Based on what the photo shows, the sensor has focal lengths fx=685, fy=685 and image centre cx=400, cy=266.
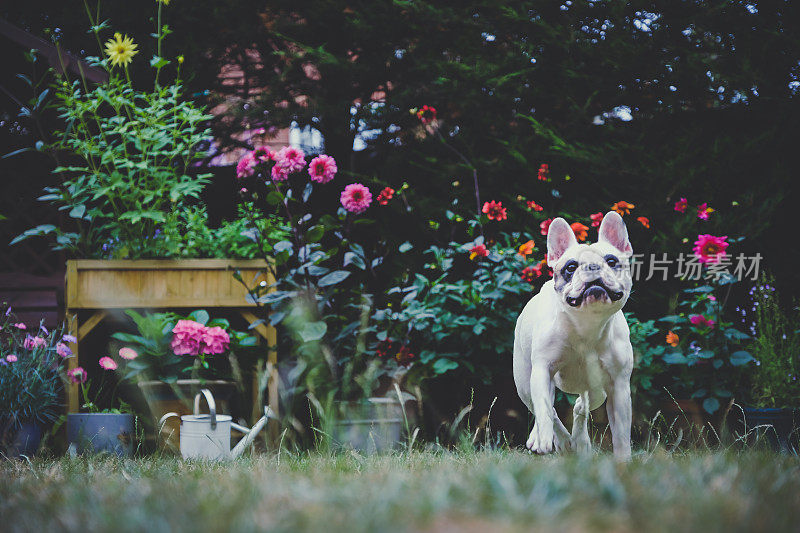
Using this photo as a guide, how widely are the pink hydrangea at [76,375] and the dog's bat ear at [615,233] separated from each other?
280cm

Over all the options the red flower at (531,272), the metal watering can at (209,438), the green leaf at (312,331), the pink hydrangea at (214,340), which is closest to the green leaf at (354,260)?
the green leaf at (312,331)

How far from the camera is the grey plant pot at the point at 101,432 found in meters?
3.56

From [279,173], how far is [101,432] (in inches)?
65.5

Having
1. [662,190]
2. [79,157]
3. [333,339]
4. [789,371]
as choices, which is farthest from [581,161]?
[79,157]

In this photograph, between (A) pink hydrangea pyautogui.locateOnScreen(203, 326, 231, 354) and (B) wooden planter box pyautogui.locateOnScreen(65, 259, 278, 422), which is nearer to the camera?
(A) pink hydrangea pyautogui.locateOnScreen(203, 326, 231, 354)

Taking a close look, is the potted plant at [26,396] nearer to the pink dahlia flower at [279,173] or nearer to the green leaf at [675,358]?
the pink dahlia flower at [279,173]

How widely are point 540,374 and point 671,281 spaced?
231cm

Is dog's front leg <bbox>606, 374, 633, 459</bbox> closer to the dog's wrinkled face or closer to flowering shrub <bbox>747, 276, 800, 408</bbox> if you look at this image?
the dog's wrinkled face

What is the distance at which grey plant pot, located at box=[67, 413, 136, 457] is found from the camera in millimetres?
3557

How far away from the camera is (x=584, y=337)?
2594 mm

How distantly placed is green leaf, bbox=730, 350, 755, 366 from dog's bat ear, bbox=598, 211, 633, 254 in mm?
1428

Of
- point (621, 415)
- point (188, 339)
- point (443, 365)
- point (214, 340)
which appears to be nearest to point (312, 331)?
point (214, 340)

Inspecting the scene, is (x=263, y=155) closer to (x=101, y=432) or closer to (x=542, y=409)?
(x=101, y=432)

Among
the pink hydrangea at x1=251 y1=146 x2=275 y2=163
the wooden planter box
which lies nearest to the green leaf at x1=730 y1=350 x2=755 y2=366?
the wooden planter box
